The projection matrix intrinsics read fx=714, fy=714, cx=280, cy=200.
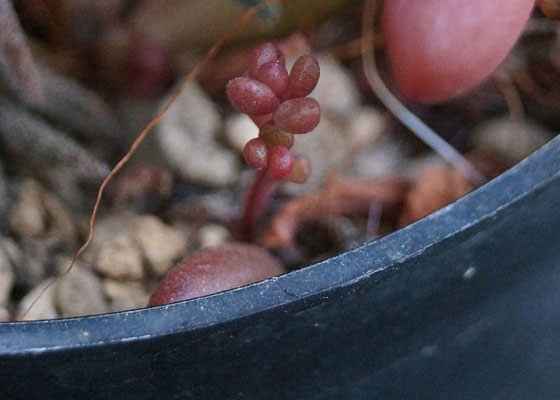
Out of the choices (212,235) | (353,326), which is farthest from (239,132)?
(353,326)

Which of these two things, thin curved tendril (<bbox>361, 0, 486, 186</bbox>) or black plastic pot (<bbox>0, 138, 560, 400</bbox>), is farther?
thin curved tendril (<bbox>361, 0, 486, 186</bbox>)

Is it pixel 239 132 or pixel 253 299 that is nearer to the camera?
pixel 253 299

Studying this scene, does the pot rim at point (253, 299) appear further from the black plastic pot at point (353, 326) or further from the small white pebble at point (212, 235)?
the small white pebble at point (212, 235)

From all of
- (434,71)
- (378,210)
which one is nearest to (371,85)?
(378,210)

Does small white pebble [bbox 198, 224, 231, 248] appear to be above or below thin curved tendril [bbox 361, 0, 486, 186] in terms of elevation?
below

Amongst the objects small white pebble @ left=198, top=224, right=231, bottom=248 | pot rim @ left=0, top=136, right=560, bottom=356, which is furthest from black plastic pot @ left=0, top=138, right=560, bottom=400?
small white pebble @ left=198, top=224, right=231, bottom=248

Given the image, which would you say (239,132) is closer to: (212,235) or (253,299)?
(212,235)

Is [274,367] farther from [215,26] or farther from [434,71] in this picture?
[215,26]

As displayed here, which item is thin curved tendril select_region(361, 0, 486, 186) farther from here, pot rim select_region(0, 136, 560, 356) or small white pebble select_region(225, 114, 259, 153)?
pot rim select_region(0, 136, 560, 356)
